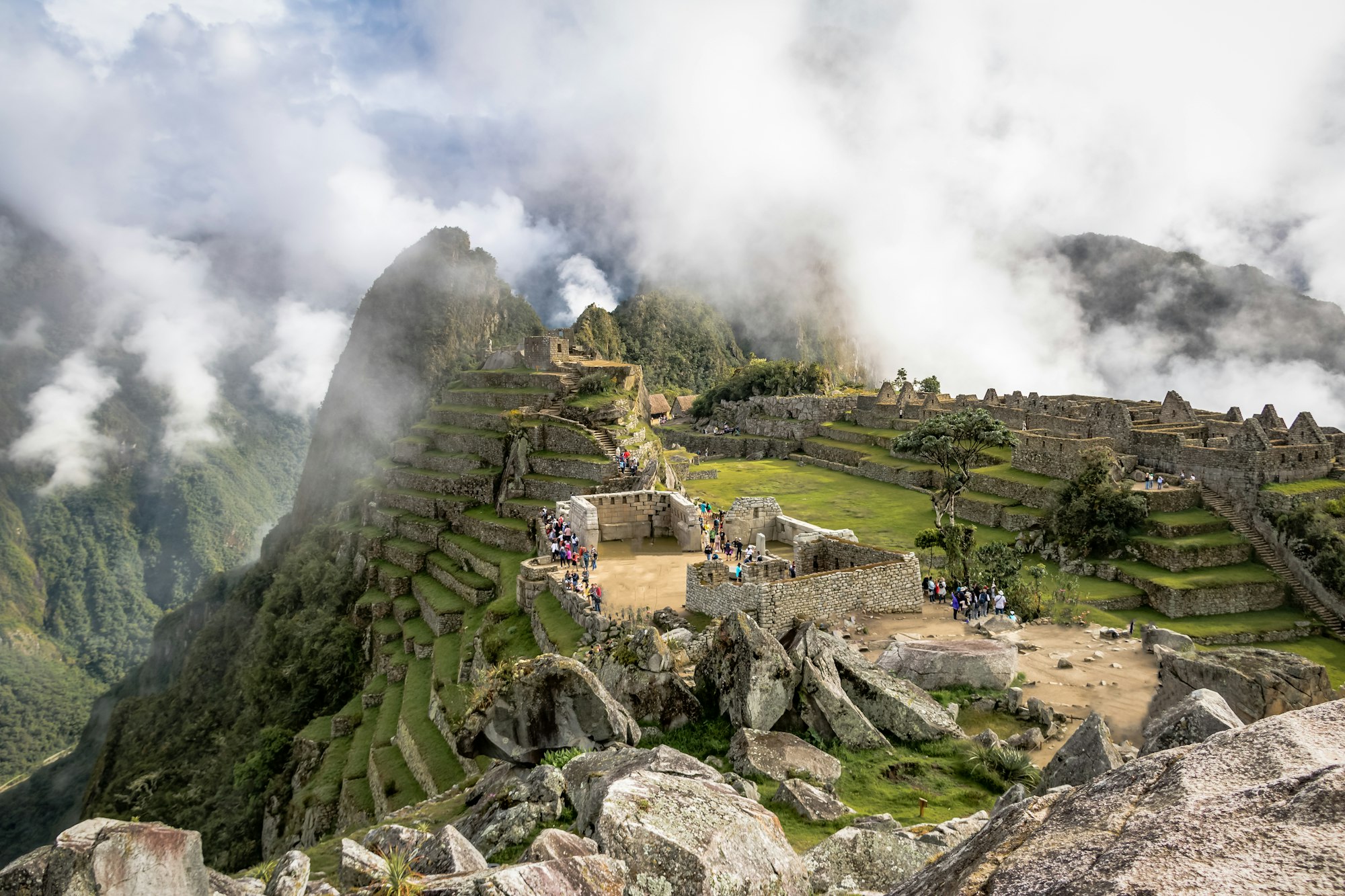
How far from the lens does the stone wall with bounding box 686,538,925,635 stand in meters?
14.4

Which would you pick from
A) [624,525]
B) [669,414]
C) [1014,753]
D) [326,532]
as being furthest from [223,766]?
[669,414]

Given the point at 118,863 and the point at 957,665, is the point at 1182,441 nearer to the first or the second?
the point at 957,665

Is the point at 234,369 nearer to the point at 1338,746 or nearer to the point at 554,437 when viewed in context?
the point at 554,437

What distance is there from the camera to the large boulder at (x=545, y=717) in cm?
841

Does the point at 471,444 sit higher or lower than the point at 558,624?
higher

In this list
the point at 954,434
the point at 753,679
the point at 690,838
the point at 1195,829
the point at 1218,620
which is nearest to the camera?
the point at 1195,829

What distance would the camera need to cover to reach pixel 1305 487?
86.0ft

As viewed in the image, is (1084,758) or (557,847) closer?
(557,847)

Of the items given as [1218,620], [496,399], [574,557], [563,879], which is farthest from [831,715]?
[496,399]

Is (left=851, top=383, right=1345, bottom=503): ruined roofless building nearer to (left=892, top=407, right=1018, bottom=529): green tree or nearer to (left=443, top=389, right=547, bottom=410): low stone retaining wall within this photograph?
(left=892, top=407, right=1018, bottom=529): green tree

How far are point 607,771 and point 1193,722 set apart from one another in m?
5.02

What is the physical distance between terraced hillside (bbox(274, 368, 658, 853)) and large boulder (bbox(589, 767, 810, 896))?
10413 mm

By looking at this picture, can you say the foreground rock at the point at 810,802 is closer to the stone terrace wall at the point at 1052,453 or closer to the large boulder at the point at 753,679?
the large boulder at the point at 753,679

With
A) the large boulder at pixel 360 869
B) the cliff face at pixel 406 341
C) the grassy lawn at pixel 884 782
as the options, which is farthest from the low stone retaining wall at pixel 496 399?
the large boulder at pixel 360 869
